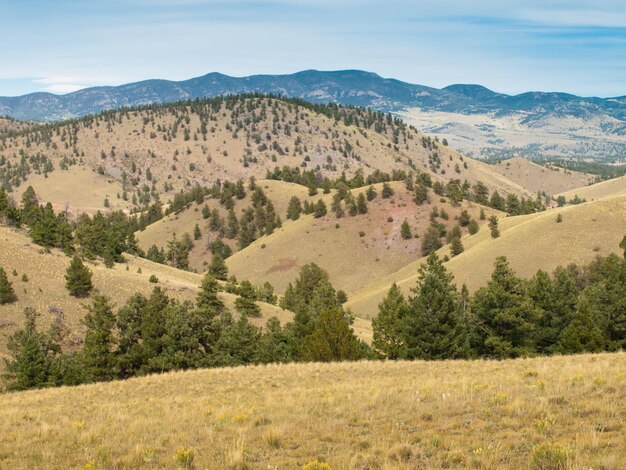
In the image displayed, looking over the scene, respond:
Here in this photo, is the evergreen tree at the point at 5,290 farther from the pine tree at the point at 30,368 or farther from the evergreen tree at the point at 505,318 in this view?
the evergreen tree at the point at 505,318

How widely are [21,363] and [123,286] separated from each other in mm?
27283

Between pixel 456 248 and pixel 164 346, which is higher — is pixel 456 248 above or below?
below

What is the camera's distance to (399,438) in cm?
1221

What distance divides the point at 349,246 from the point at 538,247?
50.9 metres

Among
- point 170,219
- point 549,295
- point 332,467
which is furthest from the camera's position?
point 170,219

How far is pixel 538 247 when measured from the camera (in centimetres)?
10006

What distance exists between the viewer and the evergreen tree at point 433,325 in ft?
134

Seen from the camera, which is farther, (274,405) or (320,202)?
(320,202)

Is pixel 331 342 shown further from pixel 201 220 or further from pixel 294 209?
pixel 201 220

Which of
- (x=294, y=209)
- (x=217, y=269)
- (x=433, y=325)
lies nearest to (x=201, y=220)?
(x=294, y=209)

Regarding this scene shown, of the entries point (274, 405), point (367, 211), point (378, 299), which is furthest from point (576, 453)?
point (367, 211)

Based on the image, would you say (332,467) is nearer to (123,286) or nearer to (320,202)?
(123,286)

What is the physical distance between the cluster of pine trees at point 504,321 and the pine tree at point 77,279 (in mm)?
36941

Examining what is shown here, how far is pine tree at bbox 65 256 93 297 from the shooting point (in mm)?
62438
